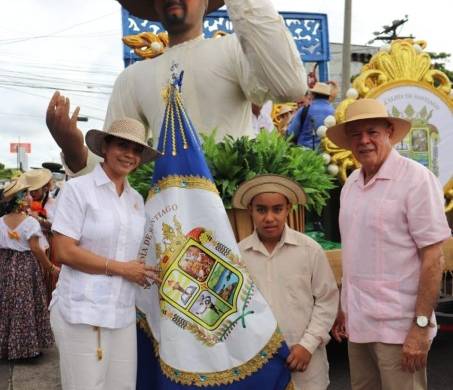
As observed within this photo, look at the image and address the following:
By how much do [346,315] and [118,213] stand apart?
1019mm

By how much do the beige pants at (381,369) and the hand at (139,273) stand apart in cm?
91

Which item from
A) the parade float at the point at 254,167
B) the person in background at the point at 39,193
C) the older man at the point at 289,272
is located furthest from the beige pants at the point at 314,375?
the person in background at the point at 39,193

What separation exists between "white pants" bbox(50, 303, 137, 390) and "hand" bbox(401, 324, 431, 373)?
1.01 metres

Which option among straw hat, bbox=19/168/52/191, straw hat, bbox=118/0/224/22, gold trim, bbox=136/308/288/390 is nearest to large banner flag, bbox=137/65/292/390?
gold trim, bbox=136/308/288/390

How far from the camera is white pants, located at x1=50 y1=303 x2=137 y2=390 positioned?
1.98 meters

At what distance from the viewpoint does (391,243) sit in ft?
7.02

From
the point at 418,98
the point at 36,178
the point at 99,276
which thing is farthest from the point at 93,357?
the point at 36,178

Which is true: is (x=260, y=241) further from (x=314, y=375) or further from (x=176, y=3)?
(x=176, y=3)

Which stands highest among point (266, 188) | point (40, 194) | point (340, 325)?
point (266, 188)

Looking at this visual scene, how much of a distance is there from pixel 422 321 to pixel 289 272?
1.70ft

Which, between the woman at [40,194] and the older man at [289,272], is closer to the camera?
the older man at [289,272]

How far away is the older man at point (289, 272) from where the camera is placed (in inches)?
82.7

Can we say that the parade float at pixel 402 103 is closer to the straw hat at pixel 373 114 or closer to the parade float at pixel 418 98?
the parade float at pixel 418 98

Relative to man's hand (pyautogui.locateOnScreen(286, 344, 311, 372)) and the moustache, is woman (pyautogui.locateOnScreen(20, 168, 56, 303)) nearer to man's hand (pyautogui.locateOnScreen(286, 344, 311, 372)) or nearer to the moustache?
the moustache
